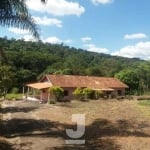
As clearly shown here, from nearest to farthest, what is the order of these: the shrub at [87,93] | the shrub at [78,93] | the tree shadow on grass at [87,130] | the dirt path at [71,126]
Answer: the dirt path at [71,126] < the tree shadow on grass at [87,130] < the shrub at [78,93] < the shrub at [87,93]

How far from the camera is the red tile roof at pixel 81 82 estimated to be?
45.1 metres

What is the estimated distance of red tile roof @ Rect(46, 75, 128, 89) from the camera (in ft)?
148

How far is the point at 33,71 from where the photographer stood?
7138 centimetres

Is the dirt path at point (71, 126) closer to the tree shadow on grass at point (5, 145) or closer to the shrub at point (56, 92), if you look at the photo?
the tree shadow on grass at point (5, 145)

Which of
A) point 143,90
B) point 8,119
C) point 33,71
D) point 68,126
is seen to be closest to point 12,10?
point 68,126

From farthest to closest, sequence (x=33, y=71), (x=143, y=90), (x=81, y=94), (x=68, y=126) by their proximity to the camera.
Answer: (x=33, y=71)
(x=143, y=90)
(x=81, y=94)
(x=68, y=126)

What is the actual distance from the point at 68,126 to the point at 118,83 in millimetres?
34327

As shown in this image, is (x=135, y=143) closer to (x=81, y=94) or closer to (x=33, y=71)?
(x=81, y=94)

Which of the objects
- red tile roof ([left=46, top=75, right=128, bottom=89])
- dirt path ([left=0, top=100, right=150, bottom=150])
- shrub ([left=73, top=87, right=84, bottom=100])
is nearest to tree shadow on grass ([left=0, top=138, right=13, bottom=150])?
dirt path ([left=0, top=100, right=150, bottom=150])

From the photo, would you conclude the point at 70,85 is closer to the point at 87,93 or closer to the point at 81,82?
the point at 81,82

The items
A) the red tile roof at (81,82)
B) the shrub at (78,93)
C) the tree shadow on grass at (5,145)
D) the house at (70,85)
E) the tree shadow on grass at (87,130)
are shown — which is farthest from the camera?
the red tile roof at (81,82)

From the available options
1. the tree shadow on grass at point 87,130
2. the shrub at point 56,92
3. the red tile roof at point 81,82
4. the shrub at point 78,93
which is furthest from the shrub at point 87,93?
the tree shadow on grass at point 87,130

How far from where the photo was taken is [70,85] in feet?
149

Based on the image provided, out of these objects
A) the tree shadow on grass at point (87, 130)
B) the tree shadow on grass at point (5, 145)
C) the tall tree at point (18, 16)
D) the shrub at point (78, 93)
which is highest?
the tall tree at point (18, 16)
